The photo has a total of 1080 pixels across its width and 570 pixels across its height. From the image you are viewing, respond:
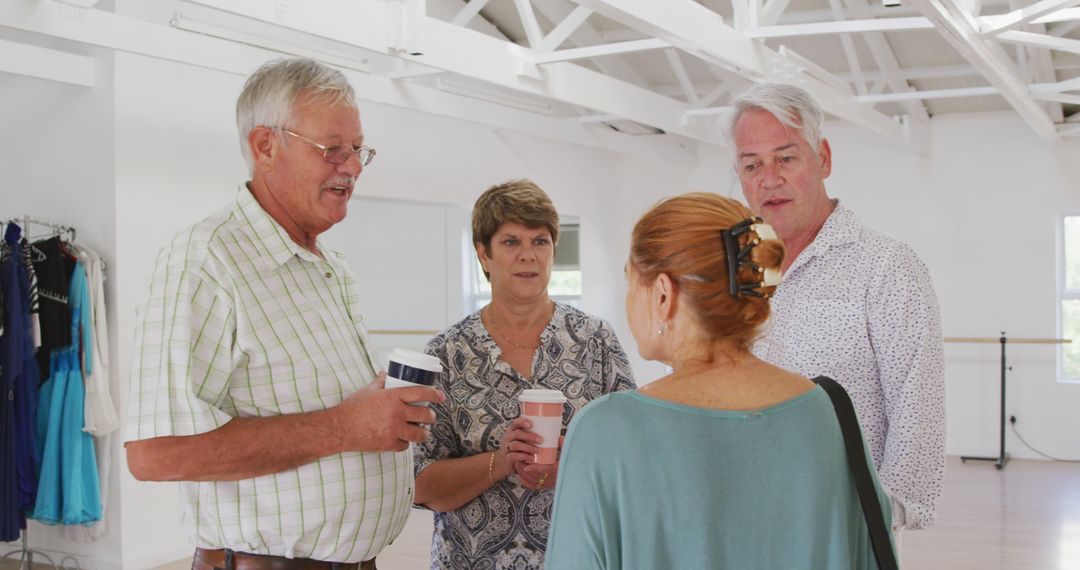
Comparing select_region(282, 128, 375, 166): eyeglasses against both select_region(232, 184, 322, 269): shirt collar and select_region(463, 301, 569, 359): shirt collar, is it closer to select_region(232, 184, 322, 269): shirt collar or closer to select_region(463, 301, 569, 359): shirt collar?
select_region(232, 184, 322, 269): shirt collar

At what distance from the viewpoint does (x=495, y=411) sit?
2236 millimetres

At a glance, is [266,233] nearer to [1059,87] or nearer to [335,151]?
[335,151]

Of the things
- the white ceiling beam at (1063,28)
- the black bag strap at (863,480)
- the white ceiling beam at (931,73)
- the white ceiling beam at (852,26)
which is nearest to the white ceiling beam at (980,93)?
the white ceiling beam at (1063,28)

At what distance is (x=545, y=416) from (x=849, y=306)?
1.92 ft

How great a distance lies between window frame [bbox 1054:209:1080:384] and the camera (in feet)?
30.2

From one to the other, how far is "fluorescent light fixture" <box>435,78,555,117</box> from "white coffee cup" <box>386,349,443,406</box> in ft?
17.4

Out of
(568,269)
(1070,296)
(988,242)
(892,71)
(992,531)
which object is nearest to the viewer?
(992,531)

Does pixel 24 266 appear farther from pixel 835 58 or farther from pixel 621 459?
pixel 835 58

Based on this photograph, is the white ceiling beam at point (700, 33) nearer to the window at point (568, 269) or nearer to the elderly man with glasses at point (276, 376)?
the elderly man with glasses at point (276, 376)

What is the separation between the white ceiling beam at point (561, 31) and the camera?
5797 mm

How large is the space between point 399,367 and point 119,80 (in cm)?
431

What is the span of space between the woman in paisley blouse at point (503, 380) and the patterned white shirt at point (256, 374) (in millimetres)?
299

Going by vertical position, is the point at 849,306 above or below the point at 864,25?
below

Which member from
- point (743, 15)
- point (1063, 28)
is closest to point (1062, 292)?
point (1063, 28)
